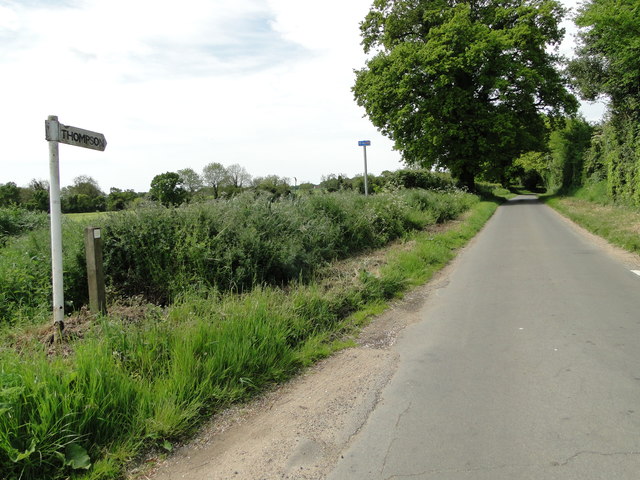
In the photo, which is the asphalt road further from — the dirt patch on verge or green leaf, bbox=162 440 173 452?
green leaf, bbox=162 440 173 452

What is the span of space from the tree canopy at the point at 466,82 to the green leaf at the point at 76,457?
1214 inches

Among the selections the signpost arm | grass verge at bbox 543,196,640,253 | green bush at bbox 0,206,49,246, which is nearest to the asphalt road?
the signpost arm

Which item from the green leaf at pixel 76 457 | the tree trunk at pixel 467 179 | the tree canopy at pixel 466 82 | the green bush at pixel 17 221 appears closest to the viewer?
the green leaf at pixel 76 457

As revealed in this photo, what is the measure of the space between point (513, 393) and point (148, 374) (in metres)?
3.20

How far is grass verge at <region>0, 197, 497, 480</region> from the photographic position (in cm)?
296

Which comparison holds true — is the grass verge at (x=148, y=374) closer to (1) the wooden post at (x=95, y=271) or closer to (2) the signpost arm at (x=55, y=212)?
(1) the wooden post at (x=95, y=271)

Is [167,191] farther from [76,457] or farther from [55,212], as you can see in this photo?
[76,457]

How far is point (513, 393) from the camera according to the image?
387 cm

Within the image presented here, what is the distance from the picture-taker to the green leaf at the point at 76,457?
2.89 metres

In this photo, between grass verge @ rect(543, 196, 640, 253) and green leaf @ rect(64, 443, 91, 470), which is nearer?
green leaf @ rect(64, 443, 91, 470)

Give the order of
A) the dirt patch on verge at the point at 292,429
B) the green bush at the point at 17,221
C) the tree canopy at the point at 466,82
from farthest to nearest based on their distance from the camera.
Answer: the tree canopy at the point at 466,82 < the green bush at the point at 17,221 < the dirt patch on verge at the point at 292,429

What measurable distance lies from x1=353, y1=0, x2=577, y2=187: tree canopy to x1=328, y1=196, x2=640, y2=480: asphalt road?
26.3 metres

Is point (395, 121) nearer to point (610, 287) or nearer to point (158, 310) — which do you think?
point (610, 287)

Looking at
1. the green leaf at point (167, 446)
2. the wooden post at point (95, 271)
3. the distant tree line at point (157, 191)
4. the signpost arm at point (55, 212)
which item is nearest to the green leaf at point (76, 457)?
the green leaf at point (167, 446)
